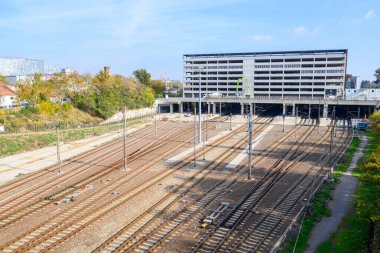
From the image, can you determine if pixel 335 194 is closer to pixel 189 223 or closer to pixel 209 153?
pixel 189 223

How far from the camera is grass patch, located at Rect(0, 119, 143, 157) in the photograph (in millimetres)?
45719

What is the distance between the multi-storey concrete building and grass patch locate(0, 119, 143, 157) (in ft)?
Answer: 148

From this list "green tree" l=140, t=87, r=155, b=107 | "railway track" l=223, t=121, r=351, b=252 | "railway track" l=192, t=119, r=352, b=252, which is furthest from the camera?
"green tree" l=140, t=87, r=155, b=107

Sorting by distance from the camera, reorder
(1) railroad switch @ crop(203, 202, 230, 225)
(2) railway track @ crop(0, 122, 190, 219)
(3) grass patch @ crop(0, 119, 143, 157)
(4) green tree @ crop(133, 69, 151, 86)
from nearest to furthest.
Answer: (1) railroad switch @ crop(203, 202, 230, 225) < (2) railway track @ crop(0, 122, 190, 219) < (3) grass patch @ crop(0, 119, 143, 157) < (4) green tree @ crop(133, 69, 151, 86)

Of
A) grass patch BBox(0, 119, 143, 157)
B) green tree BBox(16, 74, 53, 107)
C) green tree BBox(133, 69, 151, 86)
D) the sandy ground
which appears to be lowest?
the sandy ground

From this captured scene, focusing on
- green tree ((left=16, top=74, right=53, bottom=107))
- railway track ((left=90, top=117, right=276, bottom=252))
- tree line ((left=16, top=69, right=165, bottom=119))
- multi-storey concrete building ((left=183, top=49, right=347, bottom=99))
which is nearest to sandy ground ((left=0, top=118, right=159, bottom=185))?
green tree ((left=16, top=74, right=53, bottom=107))

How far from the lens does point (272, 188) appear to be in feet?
94.1

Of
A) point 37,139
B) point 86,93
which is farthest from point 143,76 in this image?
point 37,139

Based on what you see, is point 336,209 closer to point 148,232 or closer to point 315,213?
point 315,213

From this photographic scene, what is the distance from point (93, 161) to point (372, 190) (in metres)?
30.2

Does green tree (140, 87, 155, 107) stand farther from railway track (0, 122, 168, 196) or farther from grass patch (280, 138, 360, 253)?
grass patch (280, 138, 360, 253)

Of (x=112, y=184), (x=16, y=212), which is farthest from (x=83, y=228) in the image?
(x=112, y=184)

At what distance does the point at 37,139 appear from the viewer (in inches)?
1978

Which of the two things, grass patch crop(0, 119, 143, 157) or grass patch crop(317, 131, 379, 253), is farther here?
grass patch crop(0, 119, 143, 157)
